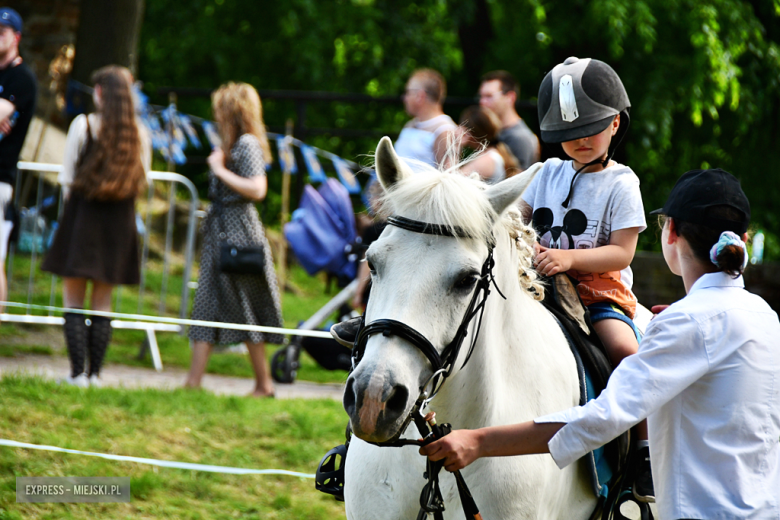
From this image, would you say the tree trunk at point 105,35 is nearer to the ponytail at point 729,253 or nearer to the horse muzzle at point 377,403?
the horse muzzle at point 377,403

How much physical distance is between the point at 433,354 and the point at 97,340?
4.78 m

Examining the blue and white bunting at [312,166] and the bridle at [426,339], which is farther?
the blue and white bunting at [312,166]

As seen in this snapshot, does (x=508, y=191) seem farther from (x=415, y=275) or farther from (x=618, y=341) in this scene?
(x=618, y=341)

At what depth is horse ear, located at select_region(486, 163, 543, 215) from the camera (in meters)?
2.41

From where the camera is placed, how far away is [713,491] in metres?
2.15

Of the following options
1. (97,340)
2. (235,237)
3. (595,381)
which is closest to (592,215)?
(595,381)

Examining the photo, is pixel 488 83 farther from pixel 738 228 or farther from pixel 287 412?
pixel 738 228

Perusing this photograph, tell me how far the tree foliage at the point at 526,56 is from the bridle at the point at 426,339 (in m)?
9.51

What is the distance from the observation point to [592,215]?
3.15 meters

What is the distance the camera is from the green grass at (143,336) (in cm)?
809

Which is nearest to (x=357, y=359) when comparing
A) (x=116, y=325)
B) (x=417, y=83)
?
(x=417, y=83)

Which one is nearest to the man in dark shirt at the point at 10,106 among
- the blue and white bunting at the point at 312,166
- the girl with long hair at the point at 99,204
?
the girl with long hair at the point at 99,204

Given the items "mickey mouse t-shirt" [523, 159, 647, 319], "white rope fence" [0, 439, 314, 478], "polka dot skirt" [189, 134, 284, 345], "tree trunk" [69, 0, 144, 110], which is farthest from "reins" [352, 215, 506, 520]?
"tree trunk" [69, 0, 144, 110]

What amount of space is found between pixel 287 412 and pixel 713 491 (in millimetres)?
4324
